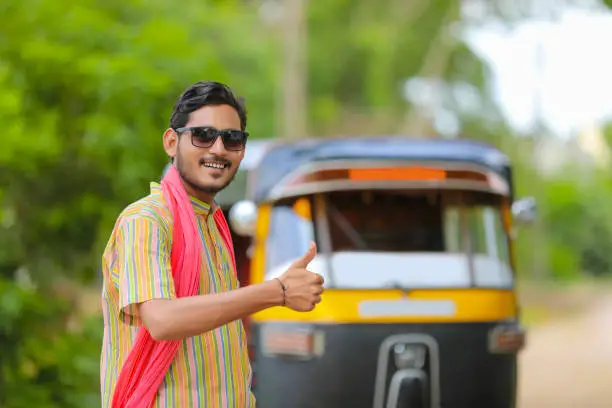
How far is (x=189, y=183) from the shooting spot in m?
3.42

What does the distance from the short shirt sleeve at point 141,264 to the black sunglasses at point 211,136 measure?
0.28m

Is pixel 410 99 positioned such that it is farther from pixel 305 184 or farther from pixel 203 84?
pixel 203 84

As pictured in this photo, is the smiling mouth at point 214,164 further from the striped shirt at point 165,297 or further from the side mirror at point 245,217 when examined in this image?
the side mirror at point 245,217

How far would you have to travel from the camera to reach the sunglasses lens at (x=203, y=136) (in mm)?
3383

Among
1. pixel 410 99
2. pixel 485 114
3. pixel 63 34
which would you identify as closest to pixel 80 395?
pixel 63 34

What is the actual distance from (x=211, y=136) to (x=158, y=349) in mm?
568

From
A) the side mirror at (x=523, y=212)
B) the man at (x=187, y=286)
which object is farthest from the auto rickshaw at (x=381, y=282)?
the man at (x=187, y=286)

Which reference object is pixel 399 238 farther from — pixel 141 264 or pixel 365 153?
pixel 141 264

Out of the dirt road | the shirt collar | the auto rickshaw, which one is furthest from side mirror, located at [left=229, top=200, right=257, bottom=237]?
the dirt road

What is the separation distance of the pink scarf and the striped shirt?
0.09 feet

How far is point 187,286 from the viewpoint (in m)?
3.27

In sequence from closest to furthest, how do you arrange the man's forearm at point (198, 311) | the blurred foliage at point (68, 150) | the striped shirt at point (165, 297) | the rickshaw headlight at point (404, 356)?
the man's forearm at point (198, 311) → the striped shirt at point (165, 297) → the rickshaw headlight at point (404, 356) → the blurred foliage at point (68, 150)

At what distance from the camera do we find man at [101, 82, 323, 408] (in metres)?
3.10

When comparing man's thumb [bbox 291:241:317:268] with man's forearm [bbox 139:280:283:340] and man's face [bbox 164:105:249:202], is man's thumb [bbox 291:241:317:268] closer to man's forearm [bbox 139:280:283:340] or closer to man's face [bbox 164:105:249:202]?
man's forearm [bbox 139:280:283:340]
